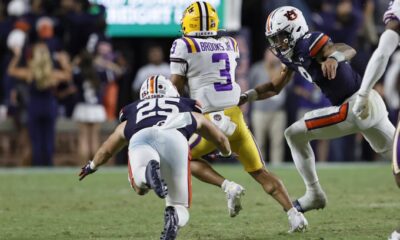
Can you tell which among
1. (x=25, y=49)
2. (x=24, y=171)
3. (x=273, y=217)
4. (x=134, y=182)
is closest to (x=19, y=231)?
(x=134, y=182)

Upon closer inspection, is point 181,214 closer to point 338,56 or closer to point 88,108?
point 338,56

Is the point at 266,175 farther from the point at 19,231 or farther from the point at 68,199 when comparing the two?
the point at 68,199

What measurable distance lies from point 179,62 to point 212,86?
1.00 feet

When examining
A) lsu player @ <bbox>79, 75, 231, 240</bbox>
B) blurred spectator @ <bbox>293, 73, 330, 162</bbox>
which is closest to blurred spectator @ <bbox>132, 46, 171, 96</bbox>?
blurred spectator @ <bbox>293, 73, 330, 162</bbox>

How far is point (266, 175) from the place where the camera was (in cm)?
726

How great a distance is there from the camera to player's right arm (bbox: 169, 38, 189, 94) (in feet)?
24.2

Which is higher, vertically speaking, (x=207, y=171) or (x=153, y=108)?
(x=153, y=108)

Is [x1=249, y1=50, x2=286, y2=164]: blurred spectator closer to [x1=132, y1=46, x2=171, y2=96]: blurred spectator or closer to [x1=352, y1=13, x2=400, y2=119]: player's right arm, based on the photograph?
[x1=132, y1=46, x2=171, y2=96]: blurred spectator

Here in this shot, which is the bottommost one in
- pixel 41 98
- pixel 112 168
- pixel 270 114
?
pixel 112 168

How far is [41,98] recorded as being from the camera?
13.8 meters

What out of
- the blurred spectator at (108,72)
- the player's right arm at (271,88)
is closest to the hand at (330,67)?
the player's right arm at (271,88)

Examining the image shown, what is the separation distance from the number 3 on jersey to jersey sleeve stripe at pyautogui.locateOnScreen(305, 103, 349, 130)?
2.23 feet

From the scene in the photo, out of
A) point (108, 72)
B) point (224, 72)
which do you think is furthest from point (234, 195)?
point (108, 72)

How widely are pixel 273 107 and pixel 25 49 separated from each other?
11.9ft
